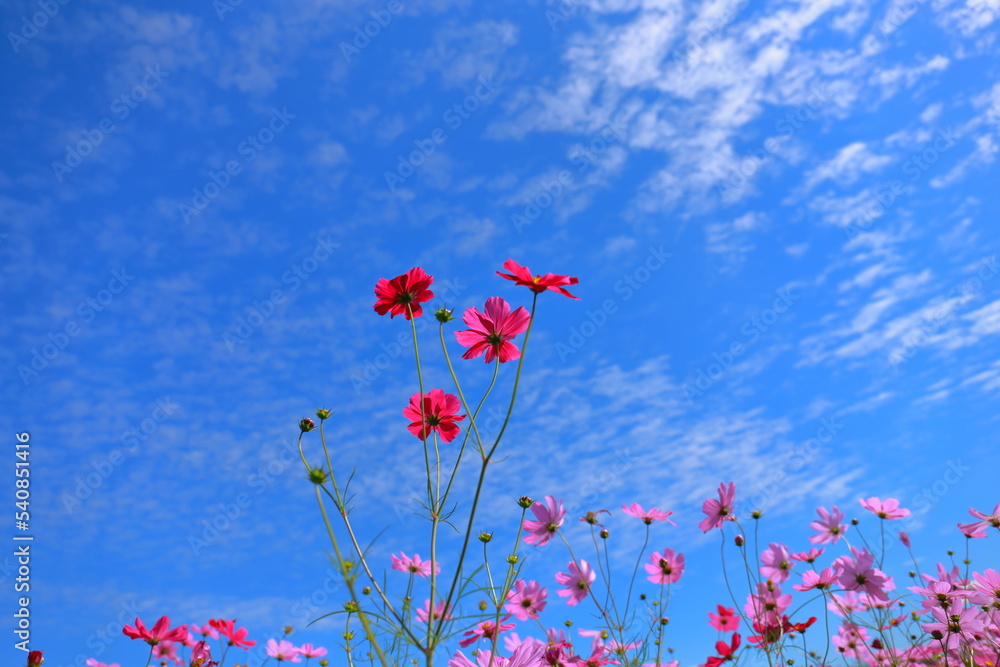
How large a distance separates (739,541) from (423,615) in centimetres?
143

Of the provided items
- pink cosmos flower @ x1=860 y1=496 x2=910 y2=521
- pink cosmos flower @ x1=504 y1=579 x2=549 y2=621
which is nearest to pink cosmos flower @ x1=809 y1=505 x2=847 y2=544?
pink cosmos flower @ x1=860 y1=496 x2=910 y2=521

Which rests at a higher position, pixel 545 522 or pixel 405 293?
pixel 405 293

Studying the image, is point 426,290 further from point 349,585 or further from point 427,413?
point 349,585

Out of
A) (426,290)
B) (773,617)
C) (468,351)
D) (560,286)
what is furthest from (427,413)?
(773,617)

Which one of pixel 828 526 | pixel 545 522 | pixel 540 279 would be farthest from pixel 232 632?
pixel 828 526

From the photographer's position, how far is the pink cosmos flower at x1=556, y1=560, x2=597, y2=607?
245cm

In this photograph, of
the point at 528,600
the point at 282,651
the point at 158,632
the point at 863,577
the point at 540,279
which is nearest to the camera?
the point at 540,279

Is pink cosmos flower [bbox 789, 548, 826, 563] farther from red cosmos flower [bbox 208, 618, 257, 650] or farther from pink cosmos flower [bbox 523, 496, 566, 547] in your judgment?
red cosmos flower [bbox 208, 618, 257, 650]

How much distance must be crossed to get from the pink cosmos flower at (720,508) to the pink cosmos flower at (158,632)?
1.99m

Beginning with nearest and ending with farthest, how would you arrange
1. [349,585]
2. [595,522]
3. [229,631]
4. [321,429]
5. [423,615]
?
[349,585]
[321,429]
[423,615]
[229,631]
[595,522]

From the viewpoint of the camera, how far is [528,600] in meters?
2.38

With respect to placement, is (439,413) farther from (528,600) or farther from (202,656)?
(202,656)

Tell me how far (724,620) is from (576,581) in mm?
616

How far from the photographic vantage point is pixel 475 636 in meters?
2.14
